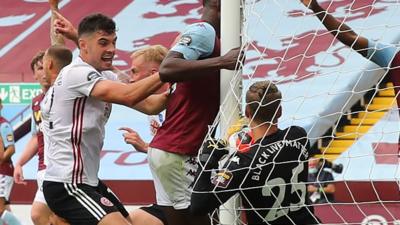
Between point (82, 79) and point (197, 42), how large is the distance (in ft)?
2.08

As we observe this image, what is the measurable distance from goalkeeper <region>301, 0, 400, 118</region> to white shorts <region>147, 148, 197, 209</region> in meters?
1.05

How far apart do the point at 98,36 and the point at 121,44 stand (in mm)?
10546

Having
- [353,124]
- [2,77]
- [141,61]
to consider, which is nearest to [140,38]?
[2,77]

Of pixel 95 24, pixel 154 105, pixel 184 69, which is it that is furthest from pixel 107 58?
pixel 184 69

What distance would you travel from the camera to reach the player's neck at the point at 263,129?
4516mm

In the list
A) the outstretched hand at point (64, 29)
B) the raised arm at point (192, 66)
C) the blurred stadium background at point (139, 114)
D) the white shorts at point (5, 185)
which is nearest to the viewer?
the raised arm at point (192, 66)

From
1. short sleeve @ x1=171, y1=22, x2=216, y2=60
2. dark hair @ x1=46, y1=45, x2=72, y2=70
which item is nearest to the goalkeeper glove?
short sleeve @ x1=171, y1=22, x2=216, y2=60

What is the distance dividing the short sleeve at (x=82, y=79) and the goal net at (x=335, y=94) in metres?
0.66

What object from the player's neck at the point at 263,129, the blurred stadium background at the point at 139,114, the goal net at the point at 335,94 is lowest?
the blurred stadium background at the point at 139,114

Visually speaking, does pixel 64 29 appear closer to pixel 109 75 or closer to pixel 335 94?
pixel 109 75

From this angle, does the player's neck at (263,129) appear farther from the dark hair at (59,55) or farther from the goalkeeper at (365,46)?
the dark hair at (59,55)

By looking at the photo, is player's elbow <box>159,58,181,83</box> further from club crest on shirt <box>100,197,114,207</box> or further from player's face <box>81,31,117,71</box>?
club crest on shirt <box>100,197,114,207</box>

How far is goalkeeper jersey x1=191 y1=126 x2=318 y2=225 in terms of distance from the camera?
174 inches

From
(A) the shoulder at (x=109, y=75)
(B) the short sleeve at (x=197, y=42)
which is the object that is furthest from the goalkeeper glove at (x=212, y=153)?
(A) the shoulder at (x=109, y=75)
